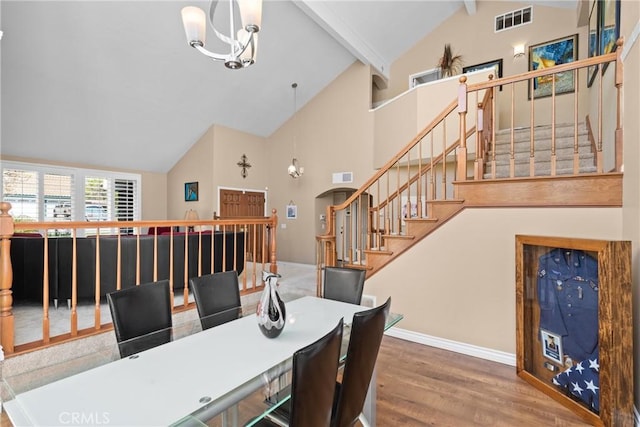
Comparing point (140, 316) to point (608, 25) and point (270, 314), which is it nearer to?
point (270, 314)

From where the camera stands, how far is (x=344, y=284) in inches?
99.2

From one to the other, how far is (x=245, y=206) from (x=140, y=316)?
5.98m

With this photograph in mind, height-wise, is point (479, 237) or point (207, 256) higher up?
point (479, 237)

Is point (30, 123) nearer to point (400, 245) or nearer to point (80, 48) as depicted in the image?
point (80, 48)

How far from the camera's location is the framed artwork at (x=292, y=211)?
25.8 ft

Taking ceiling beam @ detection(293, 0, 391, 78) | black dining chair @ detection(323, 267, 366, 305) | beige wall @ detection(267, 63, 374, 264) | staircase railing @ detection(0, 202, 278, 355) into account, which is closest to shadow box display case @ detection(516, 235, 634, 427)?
black dining chair @ detection(323, 267, 366, 305)

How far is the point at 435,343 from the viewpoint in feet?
10.9

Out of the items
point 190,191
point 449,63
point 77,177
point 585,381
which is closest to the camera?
point 585,381

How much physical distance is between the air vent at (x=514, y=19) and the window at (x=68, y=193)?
8054mm

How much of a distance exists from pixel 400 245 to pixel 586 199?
5.38ft

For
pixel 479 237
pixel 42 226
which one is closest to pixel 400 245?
pixel 479 237

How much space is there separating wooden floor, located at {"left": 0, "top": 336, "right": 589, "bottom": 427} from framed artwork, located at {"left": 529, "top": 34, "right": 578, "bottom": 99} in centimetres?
505

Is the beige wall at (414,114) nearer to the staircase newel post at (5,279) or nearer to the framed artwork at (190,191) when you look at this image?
the framed artwork at (190,191)

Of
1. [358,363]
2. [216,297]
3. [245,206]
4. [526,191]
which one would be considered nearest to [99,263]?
[216,297]
